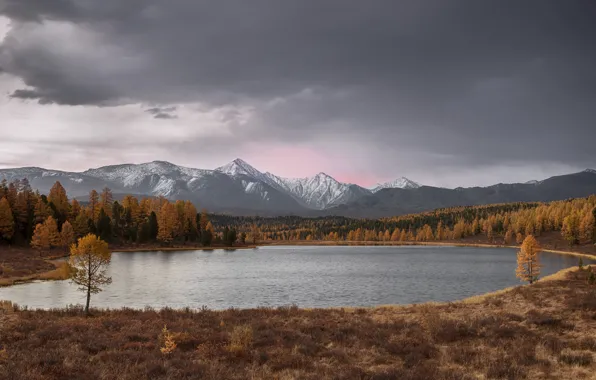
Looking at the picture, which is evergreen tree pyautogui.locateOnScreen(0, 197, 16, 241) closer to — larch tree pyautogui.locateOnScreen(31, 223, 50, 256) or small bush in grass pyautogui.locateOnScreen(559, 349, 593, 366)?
larch tree pyautogui.locateOnScreen(31, 223, 50, 256)

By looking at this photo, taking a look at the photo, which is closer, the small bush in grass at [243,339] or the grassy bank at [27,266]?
the small bush in grass at [243,339]

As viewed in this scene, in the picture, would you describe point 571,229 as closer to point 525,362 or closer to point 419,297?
point 419,297

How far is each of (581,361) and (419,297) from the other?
40176 millimetres

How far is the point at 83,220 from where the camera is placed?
138m

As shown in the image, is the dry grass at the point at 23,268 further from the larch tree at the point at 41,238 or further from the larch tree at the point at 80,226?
the larch tree at the point at 80,226

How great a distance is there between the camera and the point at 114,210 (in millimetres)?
160750

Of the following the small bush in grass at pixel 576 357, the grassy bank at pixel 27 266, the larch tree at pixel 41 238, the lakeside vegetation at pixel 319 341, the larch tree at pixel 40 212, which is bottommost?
the grassy bank at pixel 27 266

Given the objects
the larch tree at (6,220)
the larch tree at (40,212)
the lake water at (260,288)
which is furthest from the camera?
the larch tree at (40,212)

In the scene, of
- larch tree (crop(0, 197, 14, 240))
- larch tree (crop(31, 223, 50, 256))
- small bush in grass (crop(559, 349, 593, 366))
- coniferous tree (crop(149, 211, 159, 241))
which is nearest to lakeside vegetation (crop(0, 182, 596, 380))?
small bush in grass (crop(559, 349, 593, 366))

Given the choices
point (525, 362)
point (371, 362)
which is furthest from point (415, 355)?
point (525, 362)

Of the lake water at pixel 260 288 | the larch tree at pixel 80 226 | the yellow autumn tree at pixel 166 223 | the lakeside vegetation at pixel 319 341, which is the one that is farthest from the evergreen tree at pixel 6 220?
the lakeside vegetation at pixel 319 341

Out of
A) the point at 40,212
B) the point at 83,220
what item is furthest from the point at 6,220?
the point at 83,220

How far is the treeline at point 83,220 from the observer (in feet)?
379

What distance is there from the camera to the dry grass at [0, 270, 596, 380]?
17.3 m
